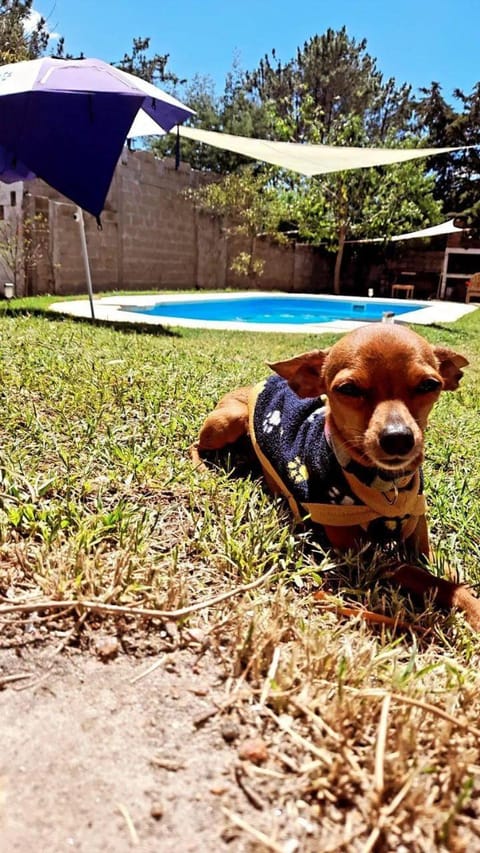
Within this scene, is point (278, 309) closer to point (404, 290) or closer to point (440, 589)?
point (404, 290)

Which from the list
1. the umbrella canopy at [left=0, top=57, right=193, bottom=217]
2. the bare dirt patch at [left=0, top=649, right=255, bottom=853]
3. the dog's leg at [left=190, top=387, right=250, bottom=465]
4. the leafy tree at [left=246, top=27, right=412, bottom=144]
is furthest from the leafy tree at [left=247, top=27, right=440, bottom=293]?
the bare dirt patch at [left=0, top=649, right=255, bottom=853]

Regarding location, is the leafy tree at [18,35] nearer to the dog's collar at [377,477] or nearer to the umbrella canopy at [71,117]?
the umbrella canopy at [71,117]

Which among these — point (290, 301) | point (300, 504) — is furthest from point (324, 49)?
point (300, 504)

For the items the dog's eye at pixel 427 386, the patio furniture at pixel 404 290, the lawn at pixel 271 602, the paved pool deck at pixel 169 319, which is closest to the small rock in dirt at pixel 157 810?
the lawn at pixel 271 602

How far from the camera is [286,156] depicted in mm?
9938

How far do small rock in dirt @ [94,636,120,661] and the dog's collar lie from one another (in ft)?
2.94

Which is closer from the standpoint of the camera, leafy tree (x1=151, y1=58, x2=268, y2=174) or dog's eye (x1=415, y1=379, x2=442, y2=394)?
dog's eye (x1=415, y1=379, x2=442, y2=394)

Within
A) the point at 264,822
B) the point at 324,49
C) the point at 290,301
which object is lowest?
the point at 264,822

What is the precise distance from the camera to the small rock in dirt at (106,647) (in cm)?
117

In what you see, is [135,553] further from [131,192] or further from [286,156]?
[131,192]

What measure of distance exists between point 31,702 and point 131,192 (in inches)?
637

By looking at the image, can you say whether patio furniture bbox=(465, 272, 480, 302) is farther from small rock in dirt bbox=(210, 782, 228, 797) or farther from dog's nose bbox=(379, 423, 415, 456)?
small rock in dirt bbox=(210, 782, 228, 797)

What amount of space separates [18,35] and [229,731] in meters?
18.3

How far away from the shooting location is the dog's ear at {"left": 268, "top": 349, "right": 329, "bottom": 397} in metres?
1.95
